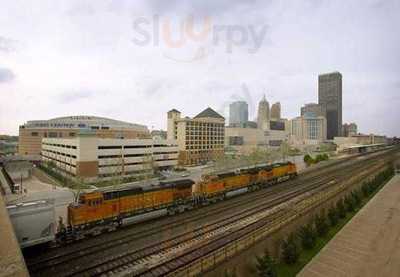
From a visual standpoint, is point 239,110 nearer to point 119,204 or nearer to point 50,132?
point 50,132

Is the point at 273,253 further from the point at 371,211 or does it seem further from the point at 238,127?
the point at 238,127

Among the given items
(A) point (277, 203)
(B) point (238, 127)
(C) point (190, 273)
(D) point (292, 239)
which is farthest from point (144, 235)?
(B) point (238, 127)

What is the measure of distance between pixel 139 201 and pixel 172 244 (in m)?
7.02

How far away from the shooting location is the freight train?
21.2 metres

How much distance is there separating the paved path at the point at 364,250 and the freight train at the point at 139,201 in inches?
582

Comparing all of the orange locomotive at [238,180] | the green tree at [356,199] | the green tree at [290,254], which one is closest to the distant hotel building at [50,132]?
the orange locomotive at [238,180]

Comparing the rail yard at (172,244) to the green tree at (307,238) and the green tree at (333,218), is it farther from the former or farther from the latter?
the green tree at (333,218)

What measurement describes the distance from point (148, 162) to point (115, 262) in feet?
164

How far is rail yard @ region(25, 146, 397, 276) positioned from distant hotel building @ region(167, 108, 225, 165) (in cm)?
6063

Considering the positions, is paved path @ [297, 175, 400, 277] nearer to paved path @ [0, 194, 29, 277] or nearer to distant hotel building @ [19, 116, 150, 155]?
paved path @ [0, 194, 29, 277]

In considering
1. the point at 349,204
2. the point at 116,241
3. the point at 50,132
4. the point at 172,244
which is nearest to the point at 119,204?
the point at 116,241

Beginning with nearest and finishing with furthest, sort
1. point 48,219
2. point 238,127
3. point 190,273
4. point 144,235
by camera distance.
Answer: point 190,273
point 48,219
point 144,235
point 238,127

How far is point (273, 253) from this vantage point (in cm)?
1962

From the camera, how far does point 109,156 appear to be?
63.8m
